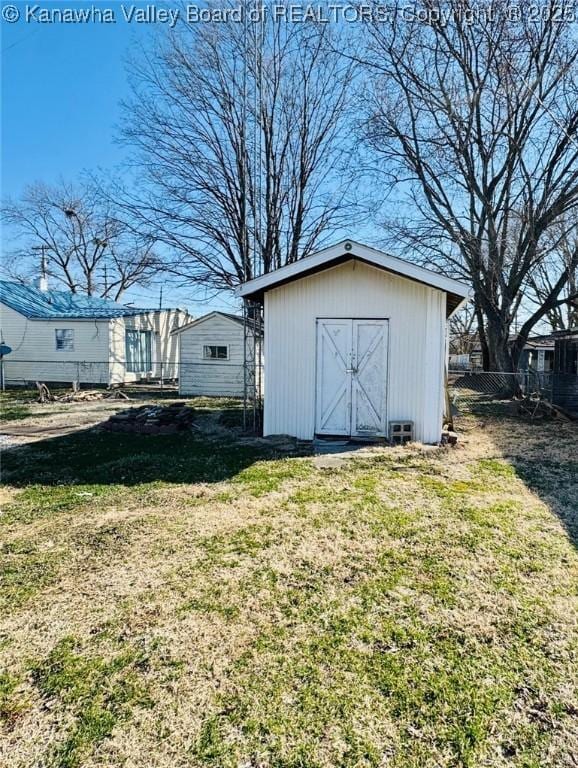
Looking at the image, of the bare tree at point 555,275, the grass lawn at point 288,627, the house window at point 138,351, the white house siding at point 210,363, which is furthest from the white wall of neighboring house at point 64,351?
the bare tree at point 555,275

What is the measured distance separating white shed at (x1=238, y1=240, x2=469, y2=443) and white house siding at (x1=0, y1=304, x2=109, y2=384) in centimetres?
1337

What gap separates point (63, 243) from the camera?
32.9m

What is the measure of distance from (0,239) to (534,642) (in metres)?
38.6

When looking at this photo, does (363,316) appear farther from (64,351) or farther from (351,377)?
(64,351)

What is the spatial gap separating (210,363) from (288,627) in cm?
1426

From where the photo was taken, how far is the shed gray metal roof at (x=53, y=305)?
1953cm

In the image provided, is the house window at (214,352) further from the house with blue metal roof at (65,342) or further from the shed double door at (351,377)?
the shed double door at (351,377)

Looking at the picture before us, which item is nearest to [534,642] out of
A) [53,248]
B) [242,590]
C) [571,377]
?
[242,590]

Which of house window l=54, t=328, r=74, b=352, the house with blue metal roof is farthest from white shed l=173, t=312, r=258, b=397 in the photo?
house window l=54, t=328, r=74, b=352

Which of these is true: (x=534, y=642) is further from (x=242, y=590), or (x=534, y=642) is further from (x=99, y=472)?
(x=99, y=472)

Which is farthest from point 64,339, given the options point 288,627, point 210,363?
point 288,627

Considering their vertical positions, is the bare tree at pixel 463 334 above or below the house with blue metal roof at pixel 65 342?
above

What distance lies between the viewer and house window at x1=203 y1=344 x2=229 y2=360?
16359mm

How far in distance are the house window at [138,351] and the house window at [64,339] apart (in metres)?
2.31
